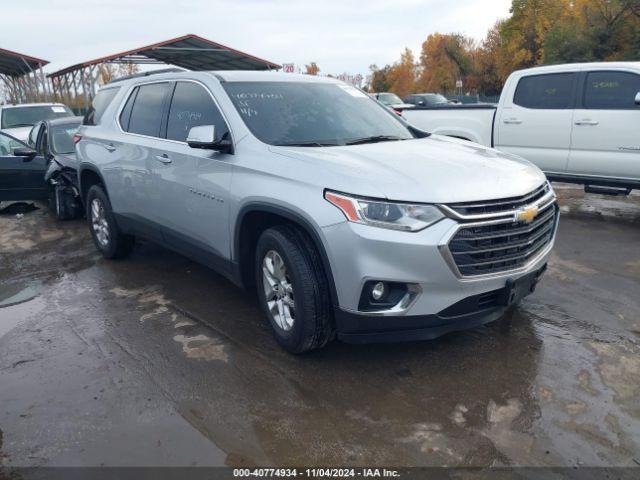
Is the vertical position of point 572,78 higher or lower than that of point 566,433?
higher

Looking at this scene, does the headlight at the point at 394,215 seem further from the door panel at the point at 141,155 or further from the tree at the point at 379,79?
the tree at the point at 379,79

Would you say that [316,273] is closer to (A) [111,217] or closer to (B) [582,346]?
(B) [582,346]

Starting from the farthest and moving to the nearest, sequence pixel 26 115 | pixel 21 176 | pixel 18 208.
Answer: pixel 26 115 < pixel 18 208 < pixel 21 176

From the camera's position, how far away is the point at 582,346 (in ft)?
12.7

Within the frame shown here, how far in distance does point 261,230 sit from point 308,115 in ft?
3.36

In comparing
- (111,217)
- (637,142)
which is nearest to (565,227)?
(637,142)

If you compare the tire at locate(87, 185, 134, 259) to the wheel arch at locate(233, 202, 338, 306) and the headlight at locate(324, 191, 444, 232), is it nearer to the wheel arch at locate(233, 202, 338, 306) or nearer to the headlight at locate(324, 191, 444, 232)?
the wheel arch at locate(233, 202, 338, 306)

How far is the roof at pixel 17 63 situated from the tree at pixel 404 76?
51.6 m

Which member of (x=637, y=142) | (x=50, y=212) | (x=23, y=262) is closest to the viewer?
(x=23, y=262)

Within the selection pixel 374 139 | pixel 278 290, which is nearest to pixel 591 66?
pixel 374 139

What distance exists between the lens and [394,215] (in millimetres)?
3182

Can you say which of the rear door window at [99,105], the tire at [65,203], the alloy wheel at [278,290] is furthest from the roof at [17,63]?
the alloy wheel at [278,290]

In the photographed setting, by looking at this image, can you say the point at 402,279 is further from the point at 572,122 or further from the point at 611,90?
the point at 611,90

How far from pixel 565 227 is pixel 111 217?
17.8ft
